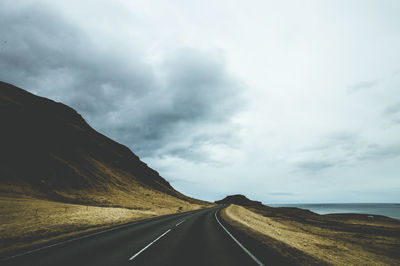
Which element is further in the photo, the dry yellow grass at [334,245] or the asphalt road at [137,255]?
the dry yellow grass at [334,245]

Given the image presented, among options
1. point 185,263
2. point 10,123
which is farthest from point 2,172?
point 185,263

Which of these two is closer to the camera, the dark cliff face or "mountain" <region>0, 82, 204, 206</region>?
"mountain" <region>0, 82, 204, 206</region>

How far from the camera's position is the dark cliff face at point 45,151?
5341 cm

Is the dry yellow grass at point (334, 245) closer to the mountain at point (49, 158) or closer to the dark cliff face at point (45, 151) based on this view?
the mountain at point (49, 158)

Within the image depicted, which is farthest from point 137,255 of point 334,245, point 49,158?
point 49,158

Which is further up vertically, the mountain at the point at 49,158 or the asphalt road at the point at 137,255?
the mountain at the point at 49,158

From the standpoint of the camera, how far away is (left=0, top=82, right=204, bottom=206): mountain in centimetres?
5006

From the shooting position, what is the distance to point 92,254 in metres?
7.79

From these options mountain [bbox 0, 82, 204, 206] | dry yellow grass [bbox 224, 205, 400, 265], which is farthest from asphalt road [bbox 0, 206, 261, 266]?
mountain [bbox 0, 82, 204, 206]

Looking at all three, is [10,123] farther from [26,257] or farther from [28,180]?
[26,257]

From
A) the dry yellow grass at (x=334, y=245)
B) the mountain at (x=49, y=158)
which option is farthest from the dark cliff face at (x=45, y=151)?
the dry yellow grass at (x=334, y=245)

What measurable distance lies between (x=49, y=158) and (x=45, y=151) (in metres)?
3.84

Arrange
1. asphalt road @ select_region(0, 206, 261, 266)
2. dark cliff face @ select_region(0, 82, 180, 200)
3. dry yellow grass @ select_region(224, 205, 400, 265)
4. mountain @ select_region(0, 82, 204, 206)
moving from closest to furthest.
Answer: asphalt road @ select_region(0, 206, 261, 266)
dry yellow grass @ select_region(224, 205, 400, 265)
mountain @ select_region(0, 82, 204, 206)
dark cliff face @ select_region(0, 82, 180, 200)

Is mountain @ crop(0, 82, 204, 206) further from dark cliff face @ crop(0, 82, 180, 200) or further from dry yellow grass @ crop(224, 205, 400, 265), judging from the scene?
dry yellow grass @ crop(224, 205, 400, 265)
